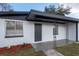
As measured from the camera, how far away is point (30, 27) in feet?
28.1

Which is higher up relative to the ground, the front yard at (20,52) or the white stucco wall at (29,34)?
the white stucco wall at (29,34)

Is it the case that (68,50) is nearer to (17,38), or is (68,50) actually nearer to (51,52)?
(51,52)

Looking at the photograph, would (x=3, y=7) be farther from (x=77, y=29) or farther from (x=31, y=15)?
(x=77, y=29)

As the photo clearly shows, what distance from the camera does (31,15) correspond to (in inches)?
316

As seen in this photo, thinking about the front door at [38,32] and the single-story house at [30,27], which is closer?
the single-story house at [30,27]

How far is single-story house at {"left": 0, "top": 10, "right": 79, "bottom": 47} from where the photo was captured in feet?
25.9

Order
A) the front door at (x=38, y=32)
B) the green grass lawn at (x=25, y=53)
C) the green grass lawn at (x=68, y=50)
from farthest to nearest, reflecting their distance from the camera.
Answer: the front door at (x=38, y=32) < the green grass lawn at (x=68, y=50) < the green grass lawn at (x=25, y=53)

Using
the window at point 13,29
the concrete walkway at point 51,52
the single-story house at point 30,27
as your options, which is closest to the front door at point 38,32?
the single-story house at point 30,27

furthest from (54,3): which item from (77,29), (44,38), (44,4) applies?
(77,29)

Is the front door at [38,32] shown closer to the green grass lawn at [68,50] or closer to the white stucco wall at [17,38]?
the white stucco wall at [17,38]

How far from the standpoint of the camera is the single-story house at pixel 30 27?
310 inches

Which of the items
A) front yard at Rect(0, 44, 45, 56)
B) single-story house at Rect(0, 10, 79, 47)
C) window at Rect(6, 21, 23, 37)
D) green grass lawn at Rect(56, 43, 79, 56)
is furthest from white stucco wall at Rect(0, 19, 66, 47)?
green grass lawn at Rect(56, 43, 79, 56)

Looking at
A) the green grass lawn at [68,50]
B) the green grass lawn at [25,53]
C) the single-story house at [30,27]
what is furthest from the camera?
the single-story house at [30,27]

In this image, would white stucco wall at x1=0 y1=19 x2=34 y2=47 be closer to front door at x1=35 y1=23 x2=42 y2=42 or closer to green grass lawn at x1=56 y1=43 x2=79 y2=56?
front door at x1=35 y1=23 x2=42 y2=42
